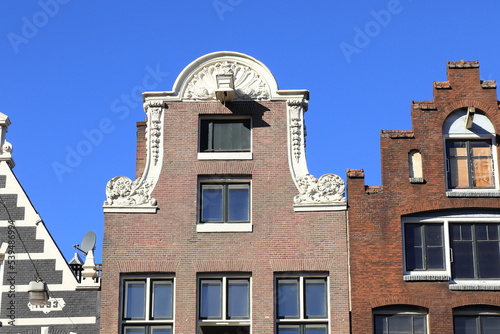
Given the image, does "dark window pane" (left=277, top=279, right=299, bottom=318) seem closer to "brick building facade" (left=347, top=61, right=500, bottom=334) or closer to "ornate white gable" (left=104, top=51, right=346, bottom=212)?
"brick building facade" (left=347, top=61, right=500, bottom=334)

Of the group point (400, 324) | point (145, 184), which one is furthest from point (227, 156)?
point (400, 324)

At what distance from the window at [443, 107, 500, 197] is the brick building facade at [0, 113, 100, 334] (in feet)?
36.8

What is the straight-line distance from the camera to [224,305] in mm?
32656

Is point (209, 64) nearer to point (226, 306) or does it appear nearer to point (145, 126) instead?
point (145, 126)

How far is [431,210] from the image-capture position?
33.4 metres

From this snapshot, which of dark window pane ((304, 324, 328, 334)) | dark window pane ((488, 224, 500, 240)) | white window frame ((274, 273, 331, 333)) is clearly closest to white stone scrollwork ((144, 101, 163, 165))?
white window frame ((274, 273, 331, 333))

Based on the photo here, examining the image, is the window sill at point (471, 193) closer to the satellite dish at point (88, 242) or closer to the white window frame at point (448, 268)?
the white window frame at point (448, 268)

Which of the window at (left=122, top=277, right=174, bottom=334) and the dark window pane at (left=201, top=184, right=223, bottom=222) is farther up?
the dark window pane at (left=201, top=184, right=223, bottom=222)

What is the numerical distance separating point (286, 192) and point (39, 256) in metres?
7.59

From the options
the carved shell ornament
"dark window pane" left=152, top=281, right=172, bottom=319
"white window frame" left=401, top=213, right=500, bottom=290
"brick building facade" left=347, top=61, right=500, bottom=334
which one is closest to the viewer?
"brick building facade" left=347, top=61, right=500, bottom=334

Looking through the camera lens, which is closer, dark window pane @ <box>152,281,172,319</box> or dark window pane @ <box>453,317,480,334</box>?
dark window pane @ <box>453,317,480,334</box>

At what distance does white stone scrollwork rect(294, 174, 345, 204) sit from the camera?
111ft

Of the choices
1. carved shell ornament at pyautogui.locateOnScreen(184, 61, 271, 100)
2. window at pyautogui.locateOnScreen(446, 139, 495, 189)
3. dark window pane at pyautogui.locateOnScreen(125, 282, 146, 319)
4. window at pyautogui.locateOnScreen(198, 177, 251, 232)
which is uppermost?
carved shell ornament at pyautogui.locateOnScreen(184, 61, 271, 100)

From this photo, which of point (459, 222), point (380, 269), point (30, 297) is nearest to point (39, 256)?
point (30, 297)
